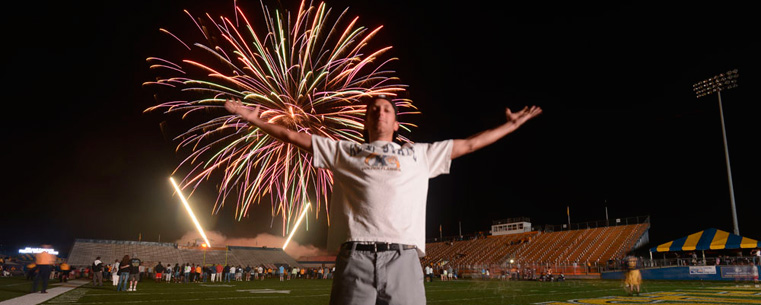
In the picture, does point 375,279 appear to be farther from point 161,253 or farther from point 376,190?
point 161,253

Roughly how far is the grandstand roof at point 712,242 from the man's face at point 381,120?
1400 inches

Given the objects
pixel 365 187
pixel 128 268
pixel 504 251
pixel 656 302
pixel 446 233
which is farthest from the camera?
pixel 446 233

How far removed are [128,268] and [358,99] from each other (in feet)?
37.6

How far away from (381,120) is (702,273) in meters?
31.7

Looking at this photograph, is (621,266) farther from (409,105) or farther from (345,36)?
(345,36)

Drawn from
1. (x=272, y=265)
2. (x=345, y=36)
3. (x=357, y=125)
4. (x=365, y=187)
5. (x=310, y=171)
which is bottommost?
(x=272, y=265)

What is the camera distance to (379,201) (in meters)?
2.61

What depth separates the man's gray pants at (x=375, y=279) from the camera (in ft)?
7.95

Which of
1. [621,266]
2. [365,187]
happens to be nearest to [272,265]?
[621,266]

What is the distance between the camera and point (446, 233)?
3123 inches

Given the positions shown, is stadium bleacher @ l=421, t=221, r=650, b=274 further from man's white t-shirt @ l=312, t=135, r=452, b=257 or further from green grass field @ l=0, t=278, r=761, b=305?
man's white t-shirt @ l=312, t=135, r=452, b=257

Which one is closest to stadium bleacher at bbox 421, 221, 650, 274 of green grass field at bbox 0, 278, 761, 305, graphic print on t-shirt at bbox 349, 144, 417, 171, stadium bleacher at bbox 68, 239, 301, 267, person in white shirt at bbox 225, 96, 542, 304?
green grass field at bbox 0, 278, 761, 305

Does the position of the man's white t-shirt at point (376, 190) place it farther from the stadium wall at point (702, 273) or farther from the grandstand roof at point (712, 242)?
the grandstand roof at point (712, 242)

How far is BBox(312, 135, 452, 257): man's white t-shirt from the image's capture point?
259 centimetres
